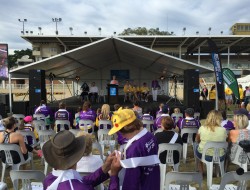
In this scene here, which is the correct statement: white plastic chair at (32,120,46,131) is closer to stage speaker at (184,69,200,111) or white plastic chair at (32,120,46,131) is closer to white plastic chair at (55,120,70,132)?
white plastic chair at (55,120,70,132)

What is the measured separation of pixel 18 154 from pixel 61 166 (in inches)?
121

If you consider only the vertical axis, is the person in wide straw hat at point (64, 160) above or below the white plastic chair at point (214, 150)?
above

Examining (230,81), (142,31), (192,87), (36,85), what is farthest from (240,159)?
(142,31)

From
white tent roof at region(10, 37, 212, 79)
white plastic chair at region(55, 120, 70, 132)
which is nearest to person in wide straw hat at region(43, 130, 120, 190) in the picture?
white plastic chair at region(55, 120, 70, 132)

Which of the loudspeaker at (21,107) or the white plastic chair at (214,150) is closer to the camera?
the white plastic chair at (214,150)

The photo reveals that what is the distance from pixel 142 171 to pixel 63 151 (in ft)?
1.93

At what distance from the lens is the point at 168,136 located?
4105 millimetres

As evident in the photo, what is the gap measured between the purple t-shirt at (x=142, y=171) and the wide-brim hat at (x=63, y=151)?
0.37 m

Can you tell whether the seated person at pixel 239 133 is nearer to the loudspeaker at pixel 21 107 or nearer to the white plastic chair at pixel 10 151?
the white plastic chair at pixel 10 151

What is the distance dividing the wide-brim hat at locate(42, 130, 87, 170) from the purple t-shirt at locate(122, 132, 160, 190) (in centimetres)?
37

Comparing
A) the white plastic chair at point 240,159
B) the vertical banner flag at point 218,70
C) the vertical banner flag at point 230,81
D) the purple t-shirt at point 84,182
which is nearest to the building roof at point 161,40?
the vertical banner flag at point 230,81

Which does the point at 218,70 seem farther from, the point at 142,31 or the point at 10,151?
the point at 142,31

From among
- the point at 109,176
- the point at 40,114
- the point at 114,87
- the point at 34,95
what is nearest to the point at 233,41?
the point at 114,87

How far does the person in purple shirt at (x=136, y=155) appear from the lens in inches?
69.0
